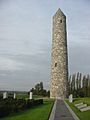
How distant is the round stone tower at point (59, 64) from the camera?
140ft

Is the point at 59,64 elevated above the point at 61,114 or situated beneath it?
elevated above

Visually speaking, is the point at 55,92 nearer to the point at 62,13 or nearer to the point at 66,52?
the point at 66,52

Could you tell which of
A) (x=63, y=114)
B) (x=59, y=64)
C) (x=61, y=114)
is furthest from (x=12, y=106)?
(x=59, y=64)

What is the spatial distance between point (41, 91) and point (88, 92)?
8682 millimetres

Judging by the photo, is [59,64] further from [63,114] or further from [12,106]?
[63,114]

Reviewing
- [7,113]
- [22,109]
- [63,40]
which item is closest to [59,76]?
[63,40]

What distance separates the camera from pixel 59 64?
4262 cm

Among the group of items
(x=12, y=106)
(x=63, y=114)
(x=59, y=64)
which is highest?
(x=59, y=64)

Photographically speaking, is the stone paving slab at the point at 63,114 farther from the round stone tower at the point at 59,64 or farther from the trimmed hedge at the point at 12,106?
the round stone tower at the point at 59,64

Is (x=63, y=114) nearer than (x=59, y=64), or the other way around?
(x=63, y=114)

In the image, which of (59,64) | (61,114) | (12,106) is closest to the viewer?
(61,114)

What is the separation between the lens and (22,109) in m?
22.1

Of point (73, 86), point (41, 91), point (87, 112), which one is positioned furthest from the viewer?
point (73, 86)

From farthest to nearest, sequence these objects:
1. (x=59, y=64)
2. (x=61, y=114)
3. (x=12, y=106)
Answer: (x=59, y=64) < (x=12, y=106) < (x=61, y=114)
